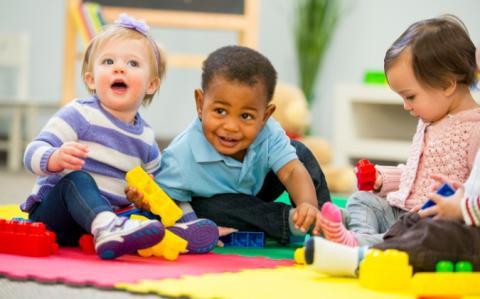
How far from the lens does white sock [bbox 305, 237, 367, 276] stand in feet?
4.23

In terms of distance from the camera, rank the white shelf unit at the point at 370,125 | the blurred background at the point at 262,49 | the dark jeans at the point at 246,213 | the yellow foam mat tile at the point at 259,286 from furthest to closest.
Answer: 1. the blurred background at the point at 262,49
2. the white shelf unit at the point at 370,125
3. the dark jeans at the point at 246,213
4. the yellow foam mat tile at the point at 259,286

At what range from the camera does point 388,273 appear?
1.25 metres

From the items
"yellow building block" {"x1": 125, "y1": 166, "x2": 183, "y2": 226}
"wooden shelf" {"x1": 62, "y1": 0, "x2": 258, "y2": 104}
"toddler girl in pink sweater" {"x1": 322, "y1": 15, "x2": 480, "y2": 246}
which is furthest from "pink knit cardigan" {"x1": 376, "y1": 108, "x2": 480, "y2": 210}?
"wooden shelf" {"x1": 62, "y1": 0, "x2": 258, "y2": 104}

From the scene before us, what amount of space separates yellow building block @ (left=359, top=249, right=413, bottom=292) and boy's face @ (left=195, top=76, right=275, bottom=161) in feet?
1.69

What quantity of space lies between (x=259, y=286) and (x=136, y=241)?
0.24 meters

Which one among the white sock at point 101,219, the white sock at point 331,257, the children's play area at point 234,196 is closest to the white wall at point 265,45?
the children's play area at point 234,196

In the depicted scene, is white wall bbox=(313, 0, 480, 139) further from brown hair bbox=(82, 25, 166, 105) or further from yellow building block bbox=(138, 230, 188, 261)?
yellow building block bbox=(138, 230, 188, 261)

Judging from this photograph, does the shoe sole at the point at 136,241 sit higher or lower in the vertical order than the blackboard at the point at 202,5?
lower

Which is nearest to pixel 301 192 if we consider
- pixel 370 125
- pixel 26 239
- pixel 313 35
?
pixel 26 239

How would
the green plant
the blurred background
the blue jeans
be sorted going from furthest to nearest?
the green plant < the blurred background < the blue jeans

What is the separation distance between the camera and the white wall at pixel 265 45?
470 centimetres

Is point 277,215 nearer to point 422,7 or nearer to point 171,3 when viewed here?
point 171,3

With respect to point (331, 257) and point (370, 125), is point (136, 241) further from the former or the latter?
point (370, 125)

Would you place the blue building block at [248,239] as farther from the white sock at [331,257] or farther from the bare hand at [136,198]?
the white sock at [331,257]
